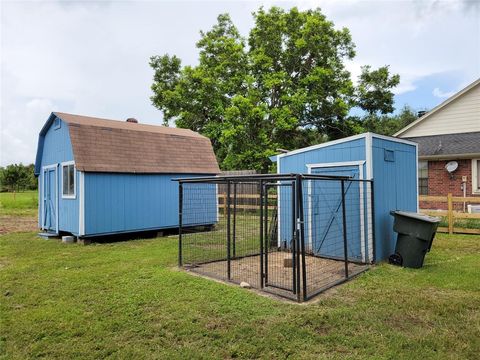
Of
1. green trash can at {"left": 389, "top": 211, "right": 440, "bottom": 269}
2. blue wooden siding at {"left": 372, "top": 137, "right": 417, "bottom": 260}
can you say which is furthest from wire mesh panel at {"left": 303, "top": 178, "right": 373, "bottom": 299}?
green trash can at {"left": 389, "top": 211, "right": 440, "bottom": 269}

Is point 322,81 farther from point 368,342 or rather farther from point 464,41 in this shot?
point 368,342

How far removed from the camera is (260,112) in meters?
18.0

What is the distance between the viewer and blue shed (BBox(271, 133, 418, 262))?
21.7 feet

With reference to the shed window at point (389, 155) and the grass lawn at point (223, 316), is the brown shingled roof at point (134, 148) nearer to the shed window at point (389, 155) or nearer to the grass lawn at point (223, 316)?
the grass lawn at point (223, 316)

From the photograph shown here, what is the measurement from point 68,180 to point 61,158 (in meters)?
0.78

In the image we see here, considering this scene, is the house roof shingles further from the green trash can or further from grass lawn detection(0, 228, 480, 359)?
the green trash can

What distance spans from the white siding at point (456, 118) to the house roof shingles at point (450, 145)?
0.40 metres

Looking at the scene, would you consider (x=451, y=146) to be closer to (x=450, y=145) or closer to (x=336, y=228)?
(x=450, y=145)

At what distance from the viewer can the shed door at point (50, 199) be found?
10667 mm

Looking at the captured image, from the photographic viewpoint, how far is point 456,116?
1486 cm

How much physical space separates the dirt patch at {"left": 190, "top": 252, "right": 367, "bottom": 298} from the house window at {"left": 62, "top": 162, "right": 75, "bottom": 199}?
17.3 feet

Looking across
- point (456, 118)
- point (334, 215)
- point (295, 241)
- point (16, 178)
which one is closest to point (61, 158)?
point (334, 215)

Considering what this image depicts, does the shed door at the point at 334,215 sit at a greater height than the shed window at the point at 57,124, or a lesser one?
lesser

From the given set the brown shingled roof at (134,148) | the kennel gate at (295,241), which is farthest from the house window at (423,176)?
the kennel gate at (295,241)
